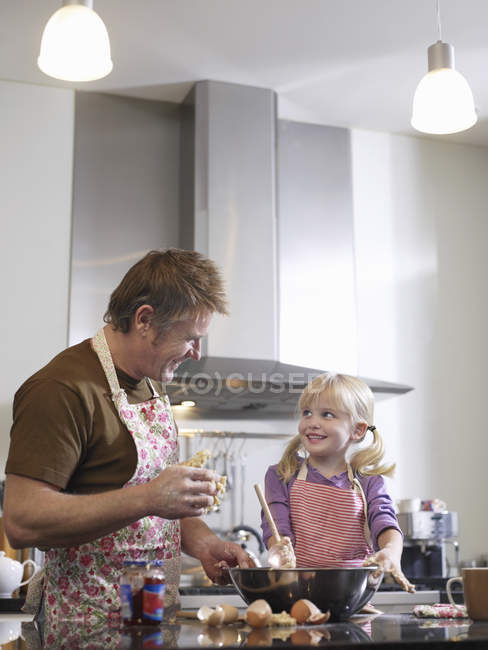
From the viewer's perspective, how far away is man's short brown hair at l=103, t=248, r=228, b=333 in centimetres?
162

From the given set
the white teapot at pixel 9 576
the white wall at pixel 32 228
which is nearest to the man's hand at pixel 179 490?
the white teapot at pixel 9 576

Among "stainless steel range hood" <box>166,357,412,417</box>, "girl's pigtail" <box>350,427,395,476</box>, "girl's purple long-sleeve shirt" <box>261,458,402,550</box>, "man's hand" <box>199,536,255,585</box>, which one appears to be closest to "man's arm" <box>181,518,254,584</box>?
"man's hand" <box>199,536,255,585</box>

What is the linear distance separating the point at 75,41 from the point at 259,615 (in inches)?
60.7

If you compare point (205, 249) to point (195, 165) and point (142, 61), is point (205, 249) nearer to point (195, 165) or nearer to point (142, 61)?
point (195, 165)

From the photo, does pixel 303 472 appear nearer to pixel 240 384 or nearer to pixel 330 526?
pixel 330 526

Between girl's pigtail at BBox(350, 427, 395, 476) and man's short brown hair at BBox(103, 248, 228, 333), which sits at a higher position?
man's short brown hair at BBox(103, 248, 228, 333)

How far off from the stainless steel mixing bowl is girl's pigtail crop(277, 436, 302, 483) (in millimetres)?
779

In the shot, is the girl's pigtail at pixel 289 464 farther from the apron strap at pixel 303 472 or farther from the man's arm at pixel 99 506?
the man's arm at pixel 99 506

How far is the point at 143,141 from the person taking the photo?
390 centimetres

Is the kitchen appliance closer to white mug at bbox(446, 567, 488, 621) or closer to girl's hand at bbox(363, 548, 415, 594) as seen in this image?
girl's hand at bbox(363, 548, 415, 594)

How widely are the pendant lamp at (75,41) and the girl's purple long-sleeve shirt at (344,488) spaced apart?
1.16 metres

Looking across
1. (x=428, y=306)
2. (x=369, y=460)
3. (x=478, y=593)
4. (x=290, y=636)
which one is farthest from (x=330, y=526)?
(x=428, y=306)

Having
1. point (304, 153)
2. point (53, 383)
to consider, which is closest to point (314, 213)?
point (304, 153)

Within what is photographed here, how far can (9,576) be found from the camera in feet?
9.32
